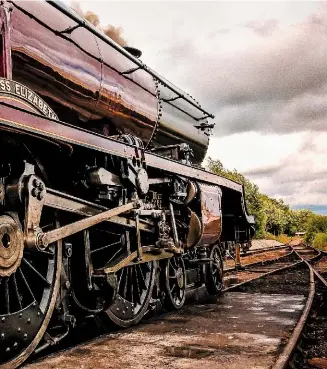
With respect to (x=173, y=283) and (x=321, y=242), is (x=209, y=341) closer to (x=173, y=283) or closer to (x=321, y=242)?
(x=173, y=283)

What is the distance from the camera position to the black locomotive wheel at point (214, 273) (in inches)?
251

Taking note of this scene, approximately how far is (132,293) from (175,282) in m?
0.90

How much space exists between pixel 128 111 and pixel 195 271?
8.30 ft

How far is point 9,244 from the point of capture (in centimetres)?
275

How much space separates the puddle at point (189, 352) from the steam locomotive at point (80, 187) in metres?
0.73

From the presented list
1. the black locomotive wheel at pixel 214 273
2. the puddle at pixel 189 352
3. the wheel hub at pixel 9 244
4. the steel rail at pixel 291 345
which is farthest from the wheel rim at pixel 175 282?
the wheel hub at pixel 9 244

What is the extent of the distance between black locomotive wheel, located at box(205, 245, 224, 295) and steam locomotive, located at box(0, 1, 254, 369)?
49 cm

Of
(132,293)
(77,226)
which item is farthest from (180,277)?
(77,226)

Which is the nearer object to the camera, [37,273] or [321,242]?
[37,273]

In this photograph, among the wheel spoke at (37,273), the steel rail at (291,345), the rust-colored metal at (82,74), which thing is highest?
the rust-colored metal at (82,74)

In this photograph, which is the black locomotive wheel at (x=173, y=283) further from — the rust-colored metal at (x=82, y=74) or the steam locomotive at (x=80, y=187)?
the rust-colored metal at (x=82, y=74)

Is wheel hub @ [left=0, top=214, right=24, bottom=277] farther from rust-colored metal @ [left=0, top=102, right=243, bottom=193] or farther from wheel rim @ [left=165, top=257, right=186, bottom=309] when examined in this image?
wheel rim @ [left=165, top=257, right=186, bottom=309]

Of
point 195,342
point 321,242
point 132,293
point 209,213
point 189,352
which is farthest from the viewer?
point 321,242

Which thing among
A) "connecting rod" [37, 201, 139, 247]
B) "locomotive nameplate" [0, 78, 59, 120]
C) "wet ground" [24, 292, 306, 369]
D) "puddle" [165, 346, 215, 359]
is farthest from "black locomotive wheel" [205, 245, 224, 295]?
"locomotive nameplate" [0, 78, 59, 120]
